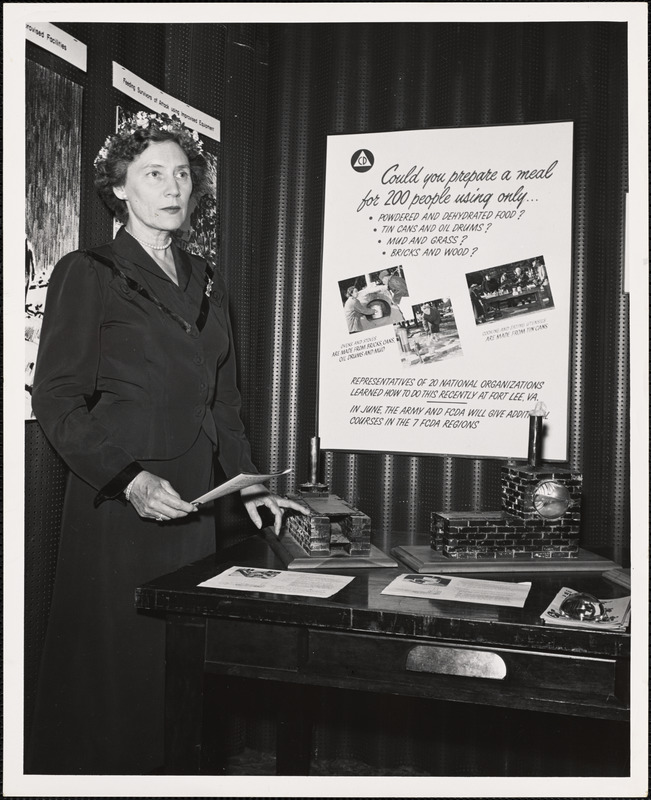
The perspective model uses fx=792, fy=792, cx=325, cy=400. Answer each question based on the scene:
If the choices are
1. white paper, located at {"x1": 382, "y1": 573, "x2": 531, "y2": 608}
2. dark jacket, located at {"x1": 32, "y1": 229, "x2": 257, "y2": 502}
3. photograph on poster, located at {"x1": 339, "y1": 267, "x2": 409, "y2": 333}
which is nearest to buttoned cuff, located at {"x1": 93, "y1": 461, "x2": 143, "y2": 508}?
dark jacket, located at {"x1": 32, "y1": 229, "x2": 257, "y2": 502}

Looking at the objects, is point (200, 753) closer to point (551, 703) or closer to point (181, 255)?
point (551, 703)

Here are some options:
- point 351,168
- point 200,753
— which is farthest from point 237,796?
point 351,168

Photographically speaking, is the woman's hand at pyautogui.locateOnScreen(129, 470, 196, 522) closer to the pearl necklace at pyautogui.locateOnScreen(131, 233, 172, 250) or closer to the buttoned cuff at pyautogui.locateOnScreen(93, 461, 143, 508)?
the buttoned cuff at pyautogui.locateOnScreen(93, 461, 143, 508)

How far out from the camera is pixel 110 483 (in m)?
1.97

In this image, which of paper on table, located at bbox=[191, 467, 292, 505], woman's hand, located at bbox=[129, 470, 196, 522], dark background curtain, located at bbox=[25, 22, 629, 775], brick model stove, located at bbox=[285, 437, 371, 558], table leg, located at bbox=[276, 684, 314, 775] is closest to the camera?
paper on table, located at bbox=[191, 467, 292, 505]

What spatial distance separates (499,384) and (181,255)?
1.20m

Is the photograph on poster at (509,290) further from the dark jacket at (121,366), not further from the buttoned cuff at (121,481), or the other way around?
the buttoned cuff at (121,481)

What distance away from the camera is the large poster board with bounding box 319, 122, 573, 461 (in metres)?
2.79

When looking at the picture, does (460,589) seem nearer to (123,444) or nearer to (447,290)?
(123,444)

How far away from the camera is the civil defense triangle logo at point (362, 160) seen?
9.55 feet

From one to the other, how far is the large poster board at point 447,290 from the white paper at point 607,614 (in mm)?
1085

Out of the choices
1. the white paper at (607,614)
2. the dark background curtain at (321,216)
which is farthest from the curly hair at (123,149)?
the white paper at (607,614)

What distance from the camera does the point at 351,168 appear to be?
9.61 feet

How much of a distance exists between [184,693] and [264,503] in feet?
2.23
